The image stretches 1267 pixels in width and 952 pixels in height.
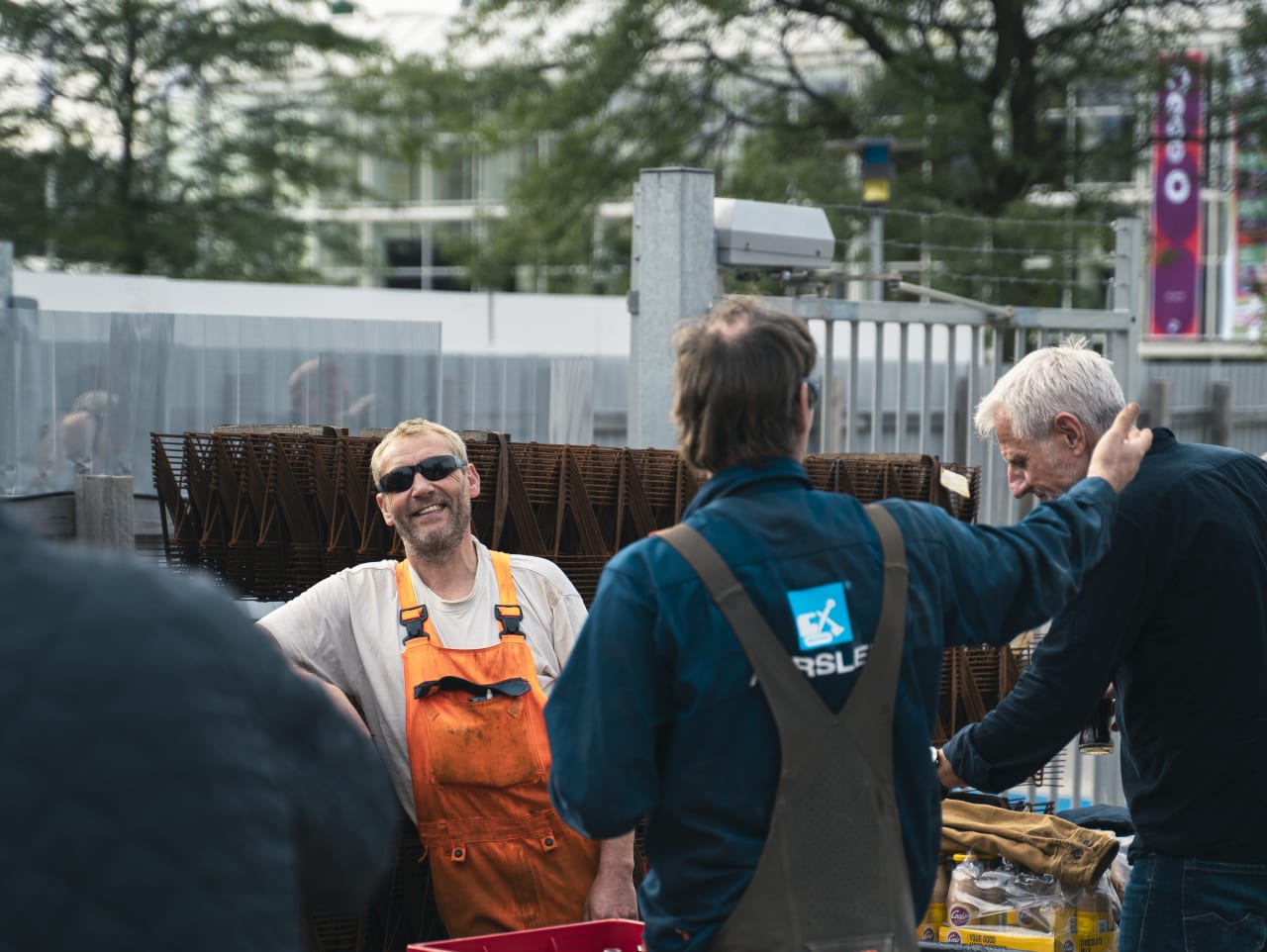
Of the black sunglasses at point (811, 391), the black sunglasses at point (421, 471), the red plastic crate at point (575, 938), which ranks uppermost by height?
the black sunglasses at point (811, 391)

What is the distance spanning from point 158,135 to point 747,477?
657 inches

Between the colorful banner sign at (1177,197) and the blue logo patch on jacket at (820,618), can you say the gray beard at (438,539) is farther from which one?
the colorful banner sign at (1177,197)

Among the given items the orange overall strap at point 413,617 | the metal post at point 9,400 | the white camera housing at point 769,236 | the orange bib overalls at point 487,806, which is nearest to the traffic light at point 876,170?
the white camera housing at point 769,236

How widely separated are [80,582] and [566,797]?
3.46 ft

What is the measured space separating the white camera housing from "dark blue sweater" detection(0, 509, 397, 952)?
A: 14.1 ft

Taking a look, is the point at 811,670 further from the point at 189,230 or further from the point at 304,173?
the point at 304,173

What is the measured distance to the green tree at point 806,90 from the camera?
16.7m

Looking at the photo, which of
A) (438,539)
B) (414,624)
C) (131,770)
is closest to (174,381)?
(438,539)

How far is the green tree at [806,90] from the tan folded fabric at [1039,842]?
1206cm

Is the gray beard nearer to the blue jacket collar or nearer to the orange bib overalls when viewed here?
the orange bib overalls

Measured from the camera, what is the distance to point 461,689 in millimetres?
3957

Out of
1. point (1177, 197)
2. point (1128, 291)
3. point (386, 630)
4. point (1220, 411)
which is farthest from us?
point (1177, 197)

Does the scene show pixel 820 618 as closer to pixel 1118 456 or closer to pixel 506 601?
pixel 1118 456

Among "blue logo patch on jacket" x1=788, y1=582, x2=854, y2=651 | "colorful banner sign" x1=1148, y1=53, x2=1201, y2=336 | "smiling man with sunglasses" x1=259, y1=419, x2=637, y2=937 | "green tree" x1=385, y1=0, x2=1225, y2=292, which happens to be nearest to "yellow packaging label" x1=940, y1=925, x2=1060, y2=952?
"smiling man with sunglasses" x1=259, y1=419, x2=637, y2=937
